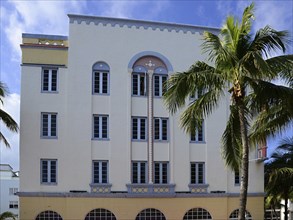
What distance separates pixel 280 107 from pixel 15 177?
193ft

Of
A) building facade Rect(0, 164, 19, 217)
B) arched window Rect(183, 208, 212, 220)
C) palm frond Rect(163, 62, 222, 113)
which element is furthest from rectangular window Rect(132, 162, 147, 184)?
building facade Rect(0, 164, 19, 217)

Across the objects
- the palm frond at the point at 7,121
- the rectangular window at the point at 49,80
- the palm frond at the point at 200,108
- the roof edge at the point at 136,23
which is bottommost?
the palm frond at the point at 200,108

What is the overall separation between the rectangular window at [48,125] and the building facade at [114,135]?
0.06m

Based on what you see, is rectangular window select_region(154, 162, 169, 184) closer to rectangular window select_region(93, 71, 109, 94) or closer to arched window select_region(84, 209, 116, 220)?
arched window select_region(84, 209, 116, 220)

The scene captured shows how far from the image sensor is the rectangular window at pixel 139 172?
29.6m

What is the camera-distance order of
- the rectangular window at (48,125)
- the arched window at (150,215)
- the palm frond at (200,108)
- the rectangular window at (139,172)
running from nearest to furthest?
the palm frond at (200,108)
the rectangular window at (48,125)
the arched window at (150,215)
the rectangular window at (139,172)

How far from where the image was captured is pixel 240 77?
15820 mm

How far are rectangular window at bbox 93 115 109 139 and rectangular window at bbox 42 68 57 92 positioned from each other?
3.13 meters

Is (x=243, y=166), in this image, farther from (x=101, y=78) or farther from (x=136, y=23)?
(x=136, y=23)

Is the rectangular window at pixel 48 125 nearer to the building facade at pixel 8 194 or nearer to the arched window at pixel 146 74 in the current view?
the arched window at pixel 146 74

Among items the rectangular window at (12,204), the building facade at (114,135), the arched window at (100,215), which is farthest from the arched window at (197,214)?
the rectangular window at (12,204)

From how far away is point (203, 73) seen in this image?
16469 mm

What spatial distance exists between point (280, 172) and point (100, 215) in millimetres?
10969

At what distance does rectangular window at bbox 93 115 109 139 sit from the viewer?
29.3m
